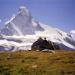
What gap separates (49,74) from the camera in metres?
26.7

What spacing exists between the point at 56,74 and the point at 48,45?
62.1 meters

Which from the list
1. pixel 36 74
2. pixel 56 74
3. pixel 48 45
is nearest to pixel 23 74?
pixel 36 74

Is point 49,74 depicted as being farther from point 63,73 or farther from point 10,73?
point 10,73

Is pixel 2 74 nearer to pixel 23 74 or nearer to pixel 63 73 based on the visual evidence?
pixel 23 74

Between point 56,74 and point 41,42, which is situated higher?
point 41,42

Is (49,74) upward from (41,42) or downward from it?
downward

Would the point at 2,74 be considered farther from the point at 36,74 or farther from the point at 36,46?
the point at 36,46

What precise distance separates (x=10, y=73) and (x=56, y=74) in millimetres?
5216

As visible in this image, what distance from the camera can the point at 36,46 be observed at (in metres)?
93.2

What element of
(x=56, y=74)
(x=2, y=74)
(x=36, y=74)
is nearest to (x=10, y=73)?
(x=2, y=74)

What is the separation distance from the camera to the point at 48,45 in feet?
291

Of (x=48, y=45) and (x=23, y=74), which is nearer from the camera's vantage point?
(x=23, y=74)

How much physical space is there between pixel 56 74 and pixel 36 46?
219 feet

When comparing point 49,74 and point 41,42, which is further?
point 41,42
